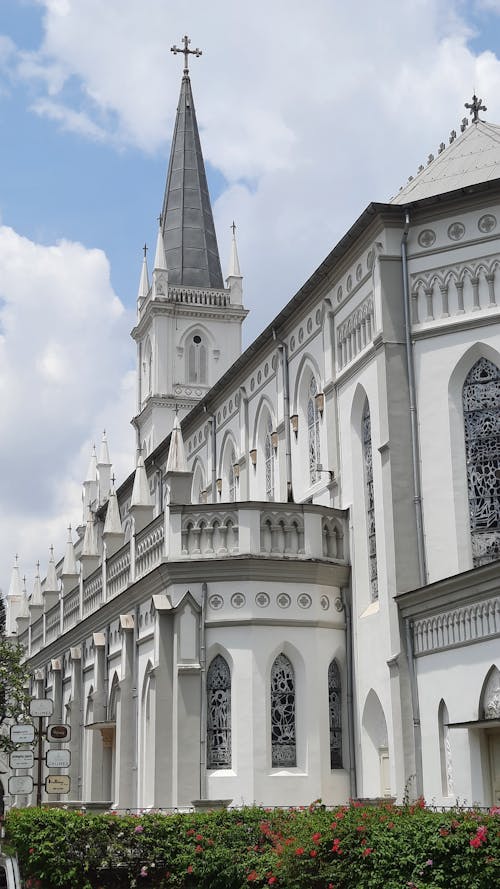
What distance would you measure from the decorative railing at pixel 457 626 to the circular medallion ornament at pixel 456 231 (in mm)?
8180

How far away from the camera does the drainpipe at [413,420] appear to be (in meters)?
24.1

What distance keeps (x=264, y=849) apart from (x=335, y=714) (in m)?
9.08

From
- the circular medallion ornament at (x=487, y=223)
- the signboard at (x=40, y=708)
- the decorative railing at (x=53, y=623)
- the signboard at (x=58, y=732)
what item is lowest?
the signboard at (x=58, y=732)

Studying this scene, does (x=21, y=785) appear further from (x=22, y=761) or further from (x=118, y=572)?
(x=118, y=572)

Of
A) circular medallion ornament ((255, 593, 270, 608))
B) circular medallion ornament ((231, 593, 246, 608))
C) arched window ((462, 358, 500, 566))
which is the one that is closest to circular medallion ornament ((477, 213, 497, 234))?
arched window ((462, 358, 500, 566))

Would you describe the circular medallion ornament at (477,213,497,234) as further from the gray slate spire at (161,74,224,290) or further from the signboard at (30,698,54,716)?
the gray slate spire at (161,74,224,290)

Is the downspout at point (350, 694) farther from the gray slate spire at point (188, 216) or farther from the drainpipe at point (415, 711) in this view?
the gray slate spire at point (188, 216)

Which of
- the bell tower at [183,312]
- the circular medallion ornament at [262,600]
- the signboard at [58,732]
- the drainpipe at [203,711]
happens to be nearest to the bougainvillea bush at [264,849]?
the signboard at [58,732]

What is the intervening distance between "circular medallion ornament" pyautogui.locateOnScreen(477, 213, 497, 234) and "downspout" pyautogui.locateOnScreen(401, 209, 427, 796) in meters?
Result: 1.57

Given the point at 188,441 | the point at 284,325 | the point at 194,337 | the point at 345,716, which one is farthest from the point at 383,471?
the point at 194,337

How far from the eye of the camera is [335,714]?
26.0 m

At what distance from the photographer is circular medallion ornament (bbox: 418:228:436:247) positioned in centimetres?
2538

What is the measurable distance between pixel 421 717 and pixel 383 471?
5171mm

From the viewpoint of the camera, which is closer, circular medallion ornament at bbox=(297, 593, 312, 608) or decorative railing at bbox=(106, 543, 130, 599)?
circular medallion ornament at bbox=(297, 593, 312, 608)
